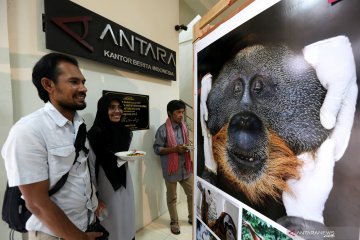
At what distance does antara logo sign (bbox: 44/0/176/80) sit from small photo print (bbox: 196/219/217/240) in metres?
1.47

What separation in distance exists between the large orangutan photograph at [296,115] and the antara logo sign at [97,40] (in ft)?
4.03

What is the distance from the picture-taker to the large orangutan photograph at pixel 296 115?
15.1 inches

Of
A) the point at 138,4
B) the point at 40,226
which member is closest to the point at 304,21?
the point at 40,226

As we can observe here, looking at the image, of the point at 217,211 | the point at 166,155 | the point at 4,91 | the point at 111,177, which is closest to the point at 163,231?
the point at 166,155

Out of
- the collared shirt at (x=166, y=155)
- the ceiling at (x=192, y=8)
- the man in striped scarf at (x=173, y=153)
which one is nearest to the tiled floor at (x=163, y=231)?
the man in striped scarf at (x=173, y=153)

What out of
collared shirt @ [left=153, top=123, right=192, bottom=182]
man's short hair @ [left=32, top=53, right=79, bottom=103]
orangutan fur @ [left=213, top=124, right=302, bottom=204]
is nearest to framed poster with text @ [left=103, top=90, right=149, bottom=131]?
collared shirt @ [left=153, top=123, right=192, bottom=182]

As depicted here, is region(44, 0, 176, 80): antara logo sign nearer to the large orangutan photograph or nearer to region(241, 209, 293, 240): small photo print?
the large orangutan photograph

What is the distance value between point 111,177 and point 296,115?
1.18m

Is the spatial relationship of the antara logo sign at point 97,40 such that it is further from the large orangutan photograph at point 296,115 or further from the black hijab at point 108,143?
the large orangutan photograph at point 296,115

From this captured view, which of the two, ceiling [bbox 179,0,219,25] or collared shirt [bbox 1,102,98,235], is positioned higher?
ceiling [bbox 179,0,219,25]

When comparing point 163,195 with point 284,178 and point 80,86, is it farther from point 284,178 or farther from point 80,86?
point 284,178

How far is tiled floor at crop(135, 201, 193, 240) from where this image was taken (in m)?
1.97

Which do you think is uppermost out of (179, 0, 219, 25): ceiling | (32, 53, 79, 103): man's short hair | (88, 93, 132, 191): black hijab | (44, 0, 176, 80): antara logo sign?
(179, 0, 219, 25): ceiling

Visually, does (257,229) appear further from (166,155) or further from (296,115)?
(166,155)
